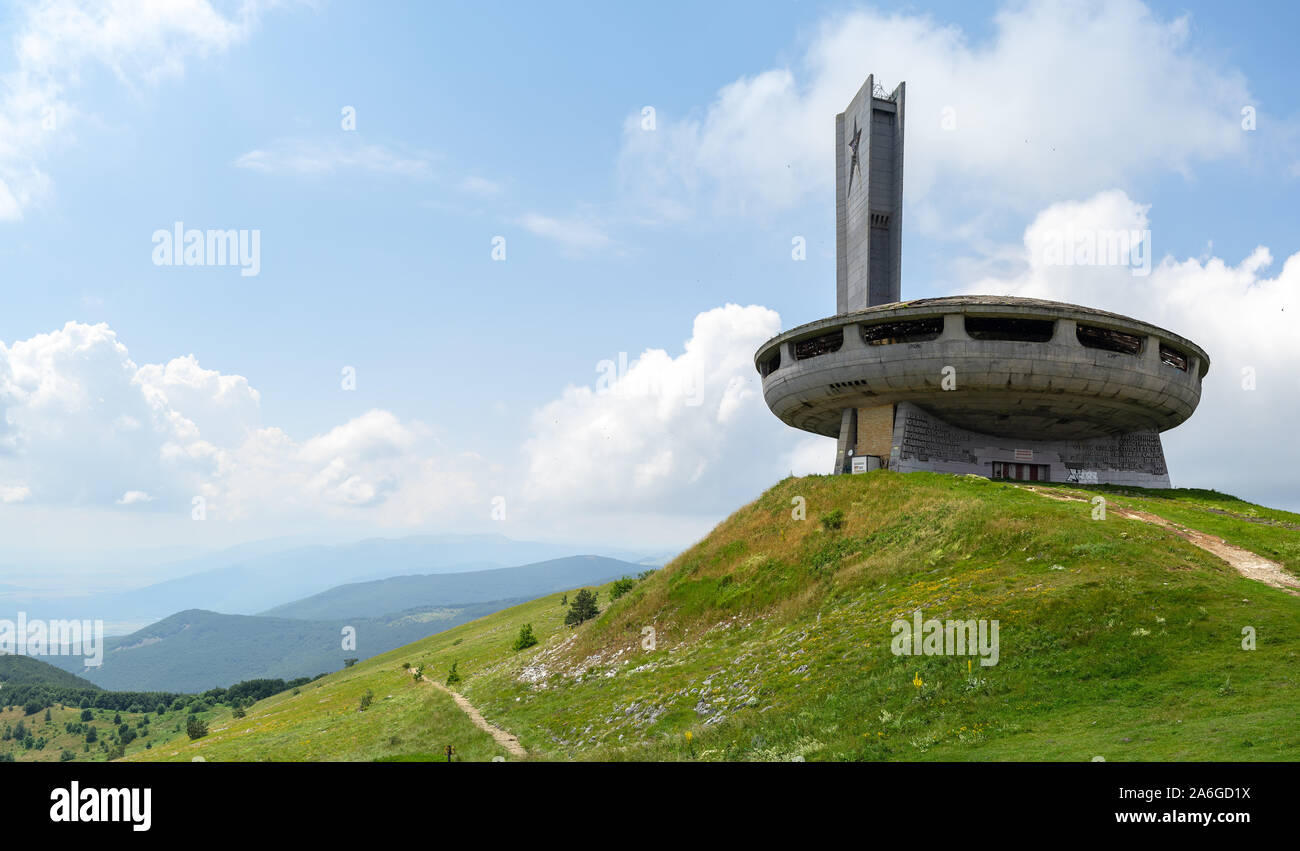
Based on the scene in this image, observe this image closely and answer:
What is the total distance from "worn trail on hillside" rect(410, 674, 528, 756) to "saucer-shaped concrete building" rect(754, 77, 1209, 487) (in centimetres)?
2583

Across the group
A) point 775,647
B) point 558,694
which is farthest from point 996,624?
point 558,694

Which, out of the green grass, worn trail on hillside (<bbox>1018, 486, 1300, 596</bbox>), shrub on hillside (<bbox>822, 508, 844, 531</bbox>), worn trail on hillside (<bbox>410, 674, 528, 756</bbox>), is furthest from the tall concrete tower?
the green grass

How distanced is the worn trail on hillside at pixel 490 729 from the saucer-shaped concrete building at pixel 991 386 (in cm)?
2583

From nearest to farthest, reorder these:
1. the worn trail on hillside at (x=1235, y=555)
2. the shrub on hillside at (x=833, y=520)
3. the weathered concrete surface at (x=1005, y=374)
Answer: the worn trail on hillside at (x=1235, y=555)
the shrub on hillside at (x=833, y=520)
the weathered concrete surface at (x=1005, y=374)

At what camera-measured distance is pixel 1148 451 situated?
4834 cm

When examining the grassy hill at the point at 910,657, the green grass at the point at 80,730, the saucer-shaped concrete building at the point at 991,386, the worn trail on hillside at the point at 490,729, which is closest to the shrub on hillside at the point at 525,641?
the grassy hill at the point at 910,657

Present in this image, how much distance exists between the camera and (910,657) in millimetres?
18422

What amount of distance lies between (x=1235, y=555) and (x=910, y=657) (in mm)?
13822

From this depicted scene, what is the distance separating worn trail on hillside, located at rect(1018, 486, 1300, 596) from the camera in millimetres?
20494

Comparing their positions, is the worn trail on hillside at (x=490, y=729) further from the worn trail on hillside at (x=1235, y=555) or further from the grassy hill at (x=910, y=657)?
the worn trail on hillside at (x=1235, y=555)

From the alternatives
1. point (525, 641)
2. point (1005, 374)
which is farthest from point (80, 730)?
point (1005, 374)

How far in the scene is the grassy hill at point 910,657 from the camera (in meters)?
13.6

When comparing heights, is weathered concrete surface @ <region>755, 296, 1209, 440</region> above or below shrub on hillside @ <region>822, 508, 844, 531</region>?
above

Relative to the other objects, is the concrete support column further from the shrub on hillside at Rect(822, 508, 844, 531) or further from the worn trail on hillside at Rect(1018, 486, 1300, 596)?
the worn trail on hillside at Rect(1018, 486, 1300, 596)
